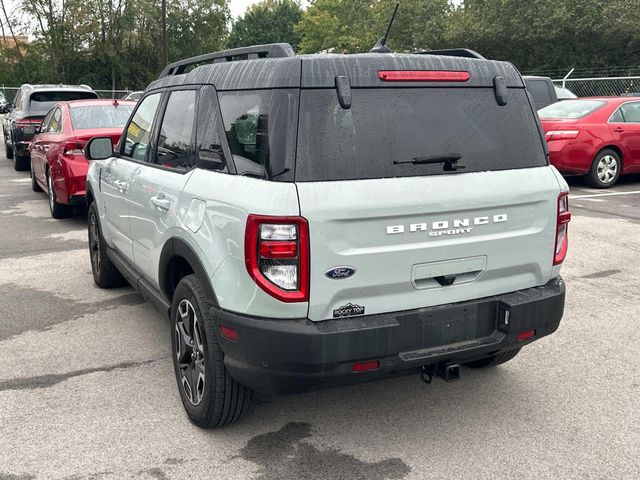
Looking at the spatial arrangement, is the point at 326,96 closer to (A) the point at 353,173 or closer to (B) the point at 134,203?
(A) the point at 353,173

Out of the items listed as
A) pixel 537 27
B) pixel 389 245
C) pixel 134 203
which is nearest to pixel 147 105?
pixel 134 203

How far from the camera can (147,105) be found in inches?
176

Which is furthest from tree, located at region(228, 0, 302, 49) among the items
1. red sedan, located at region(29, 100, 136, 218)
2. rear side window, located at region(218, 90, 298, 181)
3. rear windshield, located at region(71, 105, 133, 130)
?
rear side window, located at region(218, 90, 298, 181)

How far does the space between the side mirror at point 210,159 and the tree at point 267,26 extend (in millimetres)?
79759

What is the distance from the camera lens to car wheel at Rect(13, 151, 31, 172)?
14.8 m

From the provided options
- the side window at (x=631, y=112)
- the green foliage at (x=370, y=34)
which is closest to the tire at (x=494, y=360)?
the side window at (x=631, y=112)

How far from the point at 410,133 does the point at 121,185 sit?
92.4 inches

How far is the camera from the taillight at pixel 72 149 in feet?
27.2

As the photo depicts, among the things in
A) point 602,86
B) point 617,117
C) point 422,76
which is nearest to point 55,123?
point 422,76

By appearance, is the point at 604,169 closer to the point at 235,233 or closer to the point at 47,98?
the point at 235,233

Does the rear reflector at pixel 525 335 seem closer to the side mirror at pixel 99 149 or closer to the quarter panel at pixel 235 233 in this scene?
the quarter panel at pixel 235 233

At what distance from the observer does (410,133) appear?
3010 millimetres

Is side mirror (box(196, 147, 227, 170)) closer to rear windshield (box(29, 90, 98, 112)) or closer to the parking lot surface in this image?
the parking lot surface

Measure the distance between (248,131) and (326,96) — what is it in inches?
15.9
